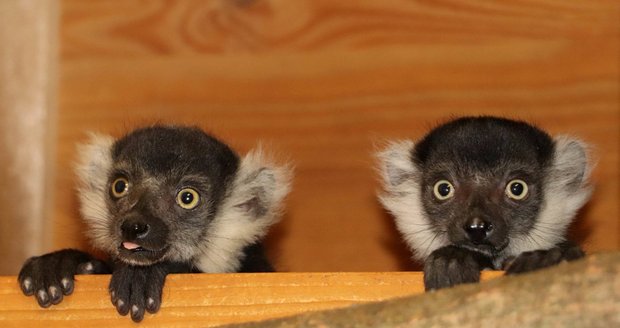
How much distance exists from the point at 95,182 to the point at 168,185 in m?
0.48

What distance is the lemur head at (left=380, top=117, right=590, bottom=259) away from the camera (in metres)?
3.81

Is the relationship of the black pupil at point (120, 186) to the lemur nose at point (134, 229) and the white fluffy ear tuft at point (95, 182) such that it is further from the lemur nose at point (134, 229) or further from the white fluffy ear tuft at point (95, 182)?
the lemur nose at point (134, 229)

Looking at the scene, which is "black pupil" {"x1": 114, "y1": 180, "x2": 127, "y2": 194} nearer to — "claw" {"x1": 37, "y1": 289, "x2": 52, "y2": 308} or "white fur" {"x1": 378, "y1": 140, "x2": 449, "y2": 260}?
"claw" {"x1": 37, "y1": 289, "x2": 52, "y2": 308}

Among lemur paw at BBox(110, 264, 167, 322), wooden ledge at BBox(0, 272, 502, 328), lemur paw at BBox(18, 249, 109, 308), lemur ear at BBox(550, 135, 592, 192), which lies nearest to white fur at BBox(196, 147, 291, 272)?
lemur paw at BBox(18, 249, 109, 308)

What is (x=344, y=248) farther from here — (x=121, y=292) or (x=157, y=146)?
(x=121, y=292)

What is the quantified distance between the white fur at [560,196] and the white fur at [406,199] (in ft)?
1.14

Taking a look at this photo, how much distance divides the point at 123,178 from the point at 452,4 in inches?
69.9

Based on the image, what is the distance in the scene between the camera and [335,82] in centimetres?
468

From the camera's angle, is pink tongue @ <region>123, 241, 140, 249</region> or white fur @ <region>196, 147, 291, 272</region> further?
white fur @ <region>196, 147, 291, 272</region>

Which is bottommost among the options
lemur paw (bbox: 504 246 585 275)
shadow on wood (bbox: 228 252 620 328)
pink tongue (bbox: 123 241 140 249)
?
pink tongue (bbox: 123 241 140 249)

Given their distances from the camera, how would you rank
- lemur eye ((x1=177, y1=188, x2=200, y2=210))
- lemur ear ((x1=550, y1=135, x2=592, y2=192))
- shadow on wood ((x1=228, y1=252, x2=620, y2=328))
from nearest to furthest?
shadow on wood ((x1=228, y1=252, x2=620, y2=328)) → lemur eye ((x1=177, y1=188, x2=200, y2=210)) → lemur ear ((x1=550, y1=135, x2=592, y2=192))

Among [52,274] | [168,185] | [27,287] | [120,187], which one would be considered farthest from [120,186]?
[27,287]

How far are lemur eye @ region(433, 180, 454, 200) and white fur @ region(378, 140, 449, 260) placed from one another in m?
0.12

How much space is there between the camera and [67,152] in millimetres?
4707
